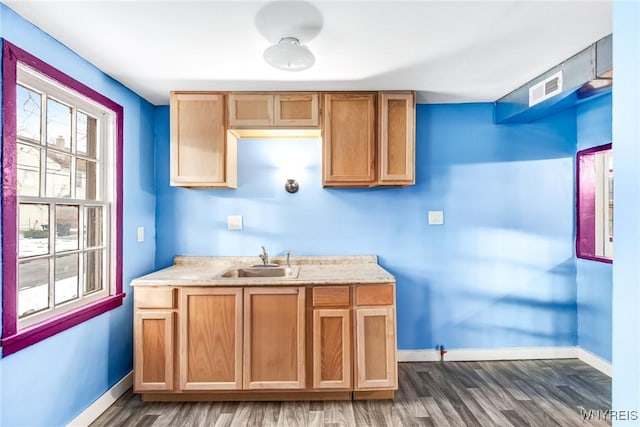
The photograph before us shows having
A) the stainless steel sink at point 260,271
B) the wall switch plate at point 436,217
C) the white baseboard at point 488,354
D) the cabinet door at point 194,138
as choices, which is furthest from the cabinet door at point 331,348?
the cabinet door at point 194,138

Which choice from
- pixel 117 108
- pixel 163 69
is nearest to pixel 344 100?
pixel 163 69

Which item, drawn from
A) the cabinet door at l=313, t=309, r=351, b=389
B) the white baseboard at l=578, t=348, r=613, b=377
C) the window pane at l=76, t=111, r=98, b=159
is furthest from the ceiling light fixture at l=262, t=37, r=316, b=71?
the white baseboard at l=578, t=348, r=613, b=377

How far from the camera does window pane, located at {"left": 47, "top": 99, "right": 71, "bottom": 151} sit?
1965 millimetres

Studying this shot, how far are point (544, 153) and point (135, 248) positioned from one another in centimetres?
353

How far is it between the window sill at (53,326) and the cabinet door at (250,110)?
1533 millimetres

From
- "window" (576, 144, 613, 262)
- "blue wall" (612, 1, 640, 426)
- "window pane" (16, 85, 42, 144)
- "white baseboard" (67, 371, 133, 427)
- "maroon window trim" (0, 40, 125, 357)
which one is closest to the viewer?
"blue wall" (612, 1, 640, 426)

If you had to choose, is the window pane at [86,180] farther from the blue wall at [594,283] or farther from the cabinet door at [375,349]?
the blue wall at [594,283]

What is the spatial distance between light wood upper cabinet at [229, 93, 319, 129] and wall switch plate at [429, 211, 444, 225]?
1.29m

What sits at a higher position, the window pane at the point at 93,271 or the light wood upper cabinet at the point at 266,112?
the light wood upper cabinet at the point at 266,112

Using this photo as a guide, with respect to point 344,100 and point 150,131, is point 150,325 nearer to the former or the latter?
point 150,131

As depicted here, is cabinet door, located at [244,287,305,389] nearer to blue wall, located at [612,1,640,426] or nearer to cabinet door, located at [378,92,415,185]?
cabinet door, located at [378,92,415,185]

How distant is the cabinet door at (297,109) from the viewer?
2.70 metres

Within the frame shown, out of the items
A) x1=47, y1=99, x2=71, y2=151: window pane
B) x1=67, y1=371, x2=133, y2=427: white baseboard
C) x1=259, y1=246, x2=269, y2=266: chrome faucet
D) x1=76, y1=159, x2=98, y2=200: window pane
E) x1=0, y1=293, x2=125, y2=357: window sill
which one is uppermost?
x1=47, y1=99, x2=71, y2=151: window pane

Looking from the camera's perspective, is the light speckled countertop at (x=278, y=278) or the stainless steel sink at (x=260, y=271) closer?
the light speckled countertop at (x=278, y=278)
